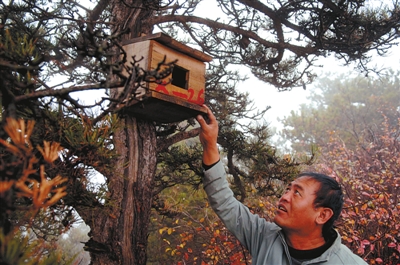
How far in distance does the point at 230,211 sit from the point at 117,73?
3.77 ft

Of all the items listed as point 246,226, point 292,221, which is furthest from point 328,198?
point 246,226

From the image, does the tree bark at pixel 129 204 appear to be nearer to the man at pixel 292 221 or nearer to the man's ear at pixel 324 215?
the man at pixel 292 221

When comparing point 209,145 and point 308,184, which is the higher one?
point 209,145

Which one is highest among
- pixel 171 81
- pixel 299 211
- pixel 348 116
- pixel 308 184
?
pixel 348 116

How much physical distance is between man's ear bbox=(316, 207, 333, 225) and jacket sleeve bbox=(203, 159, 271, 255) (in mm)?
288

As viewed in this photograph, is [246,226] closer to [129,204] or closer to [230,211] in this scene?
[230,211]

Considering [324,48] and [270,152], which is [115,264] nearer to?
[270,152]

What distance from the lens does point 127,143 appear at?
2273 mm

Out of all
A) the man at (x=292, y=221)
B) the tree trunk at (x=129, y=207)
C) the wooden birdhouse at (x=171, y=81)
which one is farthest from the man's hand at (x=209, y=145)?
the tree trunk at (x=129, y=207)

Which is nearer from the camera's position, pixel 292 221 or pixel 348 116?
pixel 292 221

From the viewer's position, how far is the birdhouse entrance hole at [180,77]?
2197 mm

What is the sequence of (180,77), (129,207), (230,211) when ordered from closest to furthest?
(230,211)
(129,207)
(180,77)

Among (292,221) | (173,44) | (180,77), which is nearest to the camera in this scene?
(292,221)

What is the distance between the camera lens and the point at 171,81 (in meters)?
2.17
